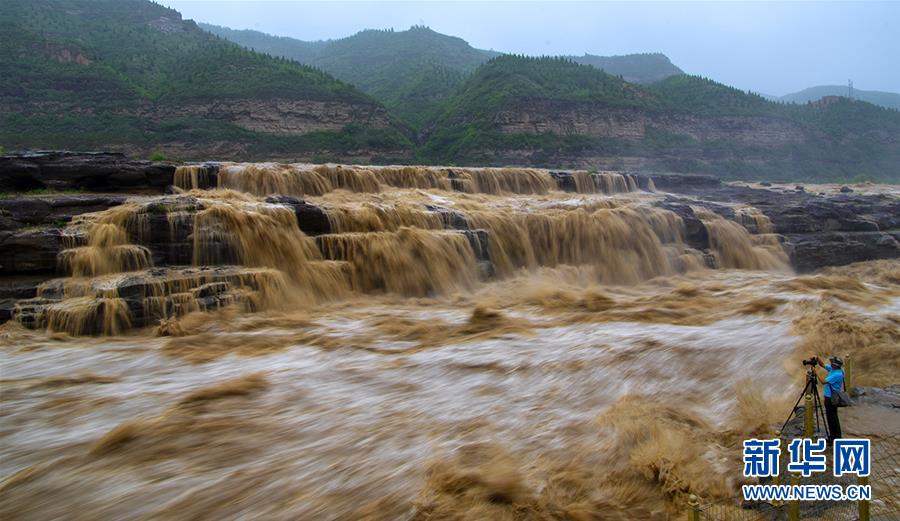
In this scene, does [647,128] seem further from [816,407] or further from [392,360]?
[816,407]

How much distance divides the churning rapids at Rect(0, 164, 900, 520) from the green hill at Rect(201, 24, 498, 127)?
44988 millimetres

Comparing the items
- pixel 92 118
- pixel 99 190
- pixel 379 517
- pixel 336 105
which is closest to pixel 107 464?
pixel 379 517

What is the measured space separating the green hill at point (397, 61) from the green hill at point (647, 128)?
619 centimetres

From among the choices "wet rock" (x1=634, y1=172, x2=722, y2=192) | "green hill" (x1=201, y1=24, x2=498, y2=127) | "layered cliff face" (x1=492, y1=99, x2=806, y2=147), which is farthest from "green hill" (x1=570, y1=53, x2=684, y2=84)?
"wet rock" (x1=634, y1=172, x2=722, y2=192)

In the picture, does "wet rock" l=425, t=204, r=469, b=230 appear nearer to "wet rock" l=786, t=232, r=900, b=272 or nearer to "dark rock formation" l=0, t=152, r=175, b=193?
"dark rock formation" l=0, t=152, r=175, b=193

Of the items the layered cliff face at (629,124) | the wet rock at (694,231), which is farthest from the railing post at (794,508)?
the layered cliff face at (629,124)

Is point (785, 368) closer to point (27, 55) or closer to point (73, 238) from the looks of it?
point (73, 238)

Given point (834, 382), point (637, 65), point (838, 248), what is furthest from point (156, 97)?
point (637, 65)

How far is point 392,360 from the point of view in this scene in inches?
302

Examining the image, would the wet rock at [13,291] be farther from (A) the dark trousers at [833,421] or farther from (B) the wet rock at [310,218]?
(A) the dark trousers at [833,421]

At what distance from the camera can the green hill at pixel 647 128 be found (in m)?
47.4

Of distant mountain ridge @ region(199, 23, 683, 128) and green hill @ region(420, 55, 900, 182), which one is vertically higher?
distant mountain ridge @ region(199, 23, 683, 128)

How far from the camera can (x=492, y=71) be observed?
5691 cm

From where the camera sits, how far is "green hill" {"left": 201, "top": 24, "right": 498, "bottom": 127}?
63250 mm
